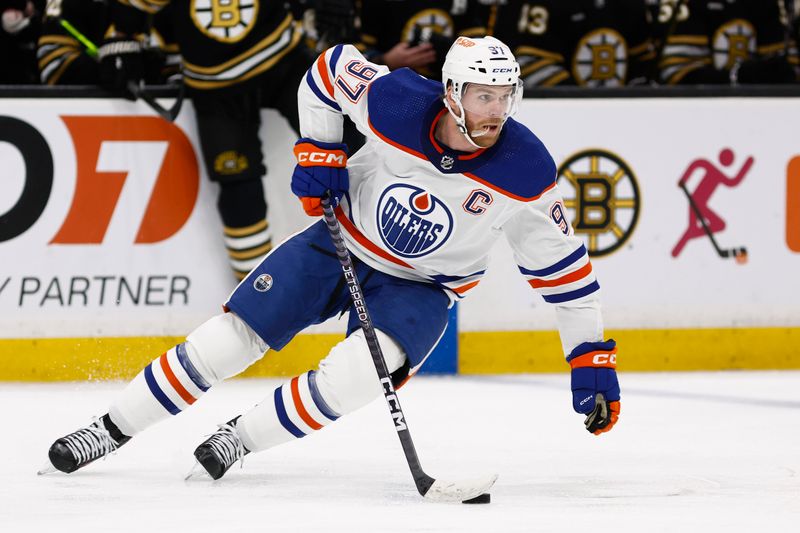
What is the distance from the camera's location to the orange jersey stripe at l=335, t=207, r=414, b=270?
118 inches

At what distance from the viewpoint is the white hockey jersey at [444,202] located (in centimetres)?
284

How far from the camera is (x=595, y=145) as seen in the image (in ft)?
15.7

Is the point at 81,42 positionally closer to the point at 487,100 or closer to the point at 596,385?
the point at 487,100

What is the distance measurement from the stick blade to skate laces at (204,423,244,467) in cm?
47

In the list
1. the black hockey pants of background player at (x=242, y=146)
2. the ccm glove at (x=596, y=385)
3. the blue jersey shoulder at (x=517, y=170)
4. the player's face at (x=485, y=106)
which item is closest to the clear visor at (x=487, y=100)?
the player's face at (x=485, y=106)

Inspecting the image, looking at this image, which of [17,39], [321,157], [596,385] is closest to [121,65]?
[17,39]

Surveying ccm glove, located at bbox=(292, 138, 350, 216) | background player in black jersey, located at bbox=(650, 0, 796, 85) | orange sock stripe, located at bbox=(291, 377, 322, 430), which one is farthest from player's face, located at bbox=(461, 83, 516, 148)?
background player in black jersey, located at bbox=(650, 0, 796, 85)

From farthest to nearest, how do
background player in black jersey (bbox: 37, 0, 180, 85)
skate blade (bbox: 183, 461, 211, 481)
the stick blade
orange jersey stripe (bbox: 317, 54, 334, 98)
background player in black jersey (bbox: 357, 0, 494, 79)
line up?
1. background player in black jersey (bbox: 357, 0, 494, 79)
2. background player in black jersey (bbox: 37, 0, 180, 85)
3. orange jersey stripe (bbox: 317, 54, 334, 98)
4. skate blade (bbox: 183, 461, 211, 481)
5. the stick blade

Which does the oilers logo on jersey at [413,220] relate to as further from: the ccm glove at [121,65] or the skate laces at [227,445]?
the ccm glove at [121,65]

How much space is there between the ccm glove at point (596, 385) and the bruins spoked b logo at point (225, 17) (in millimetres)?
2076

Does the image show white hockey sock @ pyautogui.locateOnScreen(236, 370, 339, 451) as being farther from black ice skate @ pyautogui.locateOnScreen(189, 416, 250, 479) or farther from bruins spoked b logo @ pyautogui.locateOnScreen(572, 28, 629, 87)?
bruins spoked b logo @ pyautogui.locateOnScreen(572, 28, 629, 87)

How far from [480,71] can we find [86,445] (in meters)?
1.21

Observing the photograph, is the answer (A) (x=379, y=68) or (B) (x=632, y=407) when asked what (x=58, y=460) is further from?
(B) (x=632, y=407)

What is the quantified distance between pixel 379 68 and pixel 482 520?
1121mm
